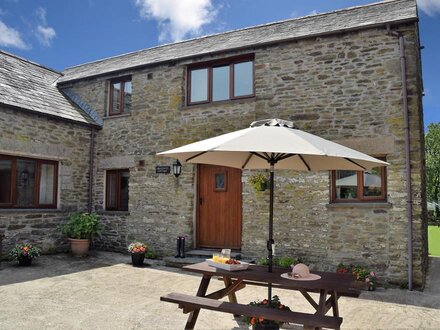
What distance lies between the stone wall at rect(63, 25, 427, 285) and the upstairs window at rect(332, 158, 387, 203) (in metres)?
0.25

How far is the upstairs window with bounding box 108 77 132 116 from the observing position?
11688mm

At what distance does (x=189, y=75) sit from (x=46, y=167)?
4.75 meters

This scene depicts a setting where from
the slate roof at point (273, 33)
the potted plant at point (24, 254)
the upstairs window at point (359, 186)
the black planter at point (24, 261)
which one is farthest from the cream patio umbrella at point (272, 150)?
the black planter at point (24, 261)

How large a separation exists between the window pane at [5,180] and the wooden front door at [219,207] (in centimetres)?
484

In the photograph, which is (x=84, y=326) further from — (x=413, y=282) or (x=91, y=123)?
(x=91, y=123)

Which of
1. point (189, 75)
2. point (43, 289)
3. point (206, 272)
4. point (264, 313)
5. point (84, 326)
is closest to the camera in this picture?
point (264, 313)

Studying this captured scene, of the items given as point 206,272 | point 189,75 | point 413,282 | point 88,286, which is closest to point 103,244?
point 88,286

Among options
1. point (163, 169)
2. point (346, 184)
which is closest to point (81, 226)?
point (163, 169)

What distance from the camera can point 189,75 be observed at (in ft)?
35.0

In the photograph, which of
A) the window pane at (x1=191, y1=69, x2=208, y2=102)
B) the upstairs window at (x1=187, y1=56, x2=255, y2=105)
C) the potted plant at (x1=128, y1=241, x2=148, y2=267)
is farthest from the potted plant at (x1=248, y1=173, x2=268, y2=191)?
the potted plant at (x1=128, y1=241, x2=148, y2=267)

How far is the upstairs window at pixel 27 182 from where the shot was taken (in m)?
9.67

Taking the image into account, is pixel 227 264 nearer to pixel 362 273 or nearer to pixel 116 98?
pixel 362 273

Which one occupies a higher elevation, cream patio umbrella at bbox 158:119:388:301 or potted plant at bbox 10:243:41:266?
cream patio umbrella at bbox 158:119:388:301

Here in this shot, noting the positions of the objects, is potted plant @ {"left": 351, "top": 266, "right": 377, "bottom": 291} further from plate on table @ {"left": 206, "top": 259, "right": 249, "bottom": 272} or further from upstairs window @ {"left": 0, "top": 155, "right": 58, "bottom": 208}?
upstairs window @ {"left": 0, "top": 155, "right": 58, "bottom": 208}
